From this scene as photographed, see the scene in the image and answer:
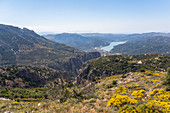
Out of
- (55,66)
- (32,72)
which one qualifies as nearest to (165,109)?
(32,72)

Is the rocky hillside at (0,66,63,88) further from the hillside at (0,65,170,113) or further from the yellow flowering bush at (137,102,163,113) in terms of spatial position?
the yellow flowering bush at (137,102,163,113)

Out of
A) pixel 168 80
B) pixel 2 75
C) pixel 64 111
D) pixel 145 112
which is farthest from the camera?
pixel 2 75

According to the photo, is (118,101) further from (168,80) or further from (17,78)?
(17,78)

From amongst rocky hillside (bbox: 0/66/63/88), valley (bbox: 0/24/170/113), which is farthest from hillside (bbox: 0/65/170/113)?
rocky hillside (bbox: 0/66/63/88)

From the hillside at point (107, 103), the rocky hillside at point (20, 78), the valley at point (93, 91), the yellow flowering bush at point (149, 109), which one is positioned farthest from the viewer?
the rocky hillside at point (20, 78)

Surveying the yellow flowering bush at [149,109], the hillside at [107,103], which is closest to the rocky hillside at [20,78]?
the hillside at [107,103]

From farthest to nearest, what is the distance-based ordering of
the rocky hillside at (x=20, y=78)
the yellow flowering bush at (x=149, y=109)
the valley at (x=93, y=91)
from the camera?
1. the rocky hillside at (x=20, y=78)
2. the valley at (x=93, y=91)
3. the yellow flowering bush at (x=149, y=109)

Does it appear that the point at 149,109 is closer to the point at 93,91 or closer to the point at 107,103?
the point at 107,103

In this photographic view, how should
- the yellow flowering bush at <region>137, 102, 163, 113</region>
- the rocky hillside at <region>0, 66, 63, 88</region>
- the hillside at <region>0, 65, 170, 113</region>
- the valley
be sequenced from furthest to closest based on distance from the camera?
1. the rocky hillside at <region>0, 66, 63, 88</region>
2. the valley
3. the hillside at <region>0, 65, 170, 113</region>
4. the yellow flowering bush at <region>137, 102, 163, 113</region>

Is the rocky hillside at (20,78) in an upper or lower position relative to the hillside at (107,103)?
lower

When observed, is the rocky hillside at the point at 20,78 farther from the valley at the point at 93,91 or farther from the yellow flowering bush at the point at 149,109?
the yellow flowering bush at the point at 149,109

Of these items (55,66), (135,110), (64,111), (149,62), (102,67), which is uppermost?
(135,110)
